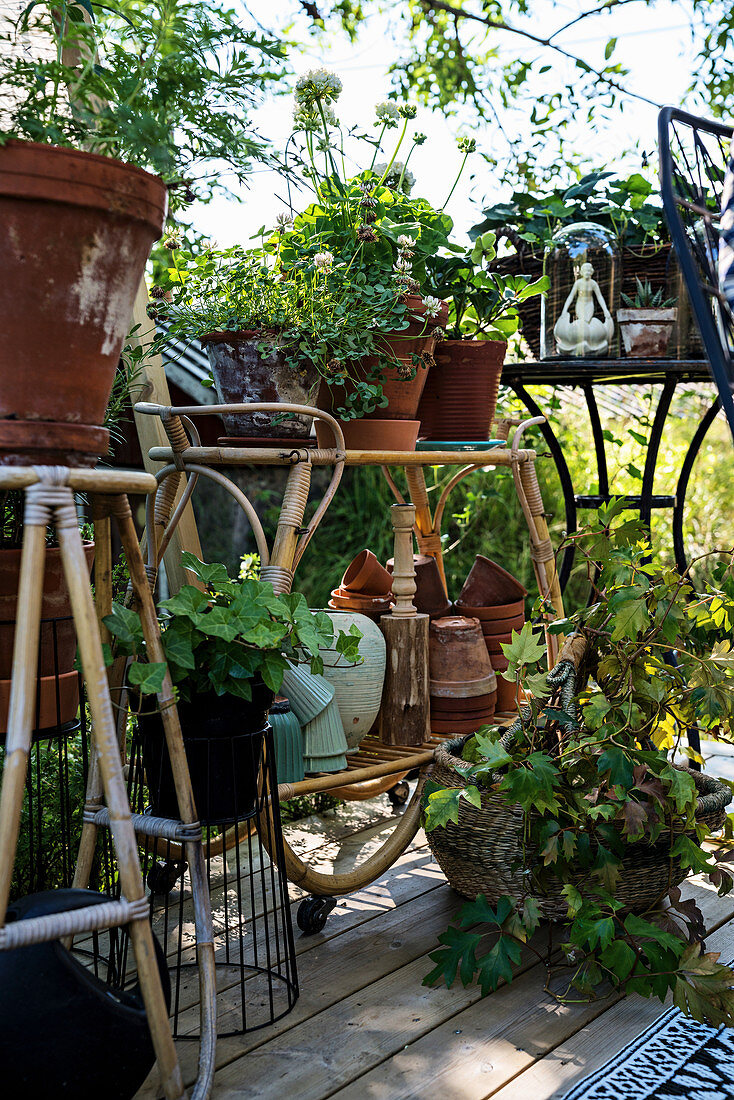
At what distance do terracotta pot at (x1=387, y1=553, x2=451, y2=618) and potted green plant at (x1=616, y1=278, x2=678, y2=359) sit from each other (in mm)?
686

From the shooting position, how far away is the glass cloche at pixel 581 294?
215 centimetres

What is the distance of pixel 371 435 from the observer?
165 cm

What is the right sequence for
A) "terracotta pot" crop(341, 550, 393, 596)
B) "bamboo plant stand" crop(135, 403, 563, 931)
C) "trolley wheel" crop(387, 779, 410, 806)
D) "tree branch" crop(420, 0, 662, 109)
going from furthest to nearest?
"tree branch" crop(420, 0, 662, 109)
"trolley wheel" crop(387, 779, 410, 806)
"terracotta pot" crop(341, 550, 393, 596)
"bamboo plant stand" crop(135, 403, 563, 931)

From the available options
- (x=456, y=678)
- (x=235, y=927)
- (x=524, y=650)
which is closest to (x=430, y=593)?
(x=456, y=678)

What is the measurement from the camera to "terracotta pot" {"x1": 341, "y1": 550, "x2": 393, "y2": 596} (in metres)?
1.88

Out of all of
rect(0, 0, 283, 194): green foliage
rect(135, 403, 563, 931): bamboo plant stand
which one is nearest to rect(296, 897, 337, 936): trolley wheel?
rect(135, 403, 563, 931): bamboo plant stand

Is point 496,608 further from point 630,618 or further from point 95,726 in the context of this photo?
point 95,726

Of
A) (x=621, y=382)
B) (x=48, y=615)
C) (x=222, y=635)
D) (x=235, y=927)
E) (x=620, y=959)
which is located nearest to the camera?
(x=222, y=635)

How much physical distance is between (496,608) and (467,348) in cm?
55

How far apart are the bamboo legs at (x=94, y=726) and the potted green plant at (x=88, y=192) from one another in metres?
0.07

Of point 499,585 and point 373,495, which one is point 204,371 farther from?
point 499,585

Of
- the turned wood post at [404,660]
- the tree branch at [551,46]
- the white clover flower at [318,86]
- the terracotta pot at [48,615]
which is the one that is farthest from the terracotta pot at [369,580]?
the tree branch at [551,46]

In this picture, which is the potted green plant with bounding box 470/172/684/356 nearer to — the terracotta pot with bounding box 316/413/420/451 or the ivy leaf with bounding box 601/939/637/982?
the terracotta pot with bounding box 316/413/420/451

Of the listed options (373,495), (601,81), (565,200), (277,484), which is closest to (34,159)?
(565,200)
